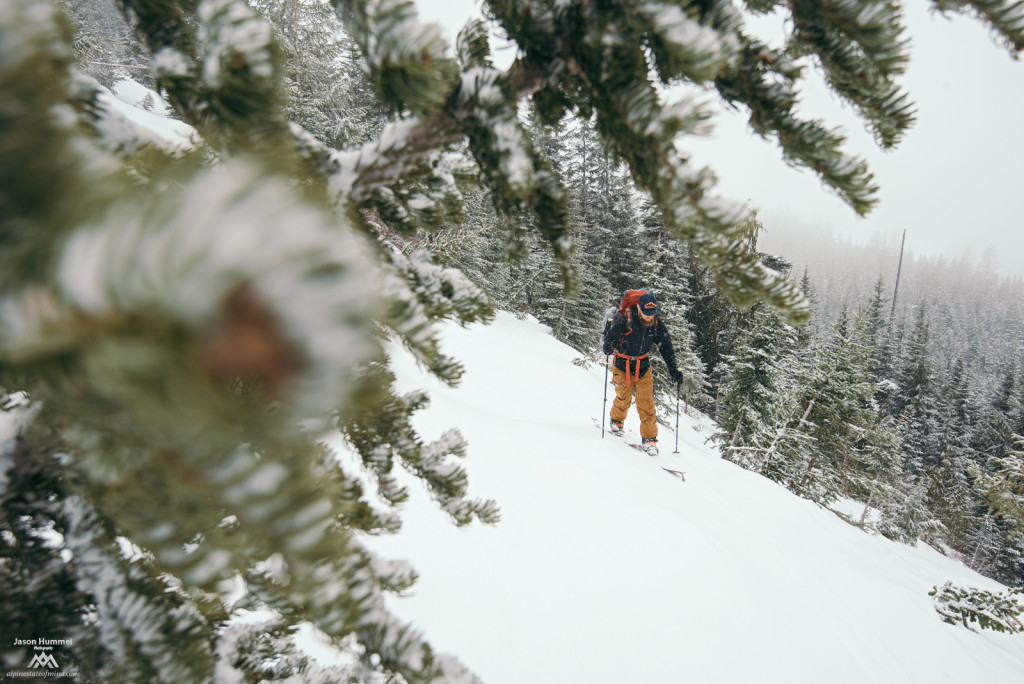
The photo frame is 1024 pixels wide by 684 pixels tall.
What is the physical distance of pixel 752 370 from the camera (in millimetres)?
20109

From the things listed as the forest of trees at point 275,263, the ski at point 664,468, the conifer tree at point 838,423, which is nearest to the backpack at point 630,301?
the ski at point 664,468

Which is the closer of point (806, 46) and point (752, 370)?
point (806, 46)

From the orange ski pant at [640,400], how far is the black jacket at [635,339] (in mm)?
141

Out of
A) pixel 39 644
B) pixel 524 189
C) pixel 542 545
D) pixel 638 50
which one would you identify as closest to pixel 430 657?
pixel 39 644

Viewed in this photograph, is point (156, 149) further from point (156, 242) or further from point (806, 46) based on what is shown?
point (806, 46)

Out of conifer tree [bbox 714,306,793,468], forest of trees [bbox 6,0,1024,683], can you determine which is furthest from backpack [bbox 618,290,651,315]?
conifer tree [bbox 714,306,793,468]

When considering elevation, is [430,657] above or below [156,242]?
below

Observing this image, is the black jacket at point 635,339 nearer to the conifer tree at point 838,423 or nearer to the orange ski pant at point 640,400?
the orange ski pant at point 640,400

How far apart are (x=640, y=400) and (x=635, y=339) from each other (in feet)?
3.43

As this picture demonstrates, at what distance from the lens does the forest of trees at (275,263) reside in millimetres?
263

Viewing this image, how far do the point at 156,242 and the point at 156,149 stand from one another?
2.00 ft

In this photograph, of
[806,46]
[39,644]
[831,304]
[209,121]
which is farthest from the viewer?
[831,304]

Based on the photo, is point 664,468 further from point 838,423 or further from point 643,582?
point 838,423

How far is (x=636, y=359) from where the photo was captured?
8.21 metres
